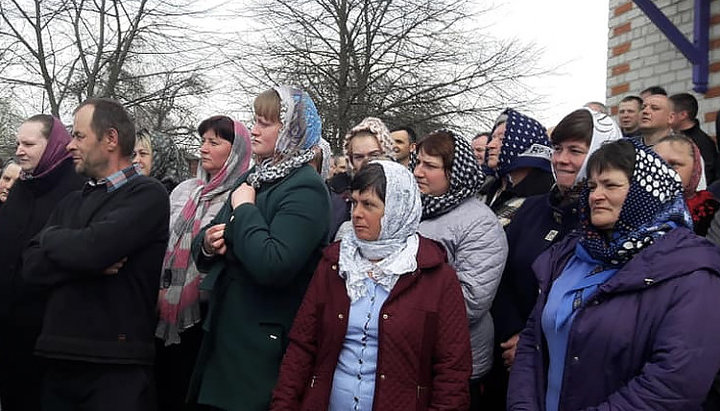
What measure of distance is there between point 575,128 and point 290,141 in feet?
4.46

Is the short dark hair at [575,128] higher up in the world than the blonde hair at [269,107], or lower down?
lower down

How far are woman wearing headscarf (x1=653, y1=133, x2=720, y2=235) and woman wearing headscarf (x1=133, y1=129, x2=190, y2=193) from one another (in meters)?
3.51

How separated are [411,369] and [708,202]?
1.89m

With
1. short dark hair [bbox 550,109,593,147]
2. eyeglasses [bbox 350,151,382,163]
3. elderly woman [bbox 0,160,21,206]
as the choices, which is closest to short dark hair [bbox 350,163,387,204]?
short dark hair [bbox 550,109,593,147]

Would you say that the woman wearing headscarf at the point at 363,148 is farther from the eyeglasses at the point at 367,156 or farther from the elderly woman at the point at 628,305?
the elderly woman at the point at 628,305

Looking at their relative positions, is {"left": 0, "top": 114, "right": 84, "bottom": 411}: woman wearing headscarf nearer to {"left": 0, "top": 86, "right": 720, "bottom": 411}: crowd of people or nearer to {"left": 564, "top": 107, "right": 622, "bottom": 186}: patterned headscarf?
{"left": 0, "top": 86, "right": 720, "bottom": 411}: crowd of people

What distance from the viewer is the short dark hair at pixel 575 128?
323 cm

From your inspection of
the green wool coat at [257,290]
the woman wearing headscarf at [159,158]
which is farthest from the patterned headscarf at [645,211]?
the woman wearing headscarf at [159,158]

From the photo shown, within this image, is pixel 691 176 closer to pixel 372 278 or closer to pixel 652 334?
pixel 652 334

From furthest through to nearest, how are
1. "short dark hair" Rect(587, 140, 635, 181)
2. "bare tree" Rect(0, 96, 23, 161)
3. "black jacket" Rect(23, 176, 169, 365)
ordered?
1. "bare tree" Rect(0, 96, 23, 161)
2. "black jacket" Rect(23, 176, 169, 365)
3. "short dark hair" Rect(587, 140, 635, 181)

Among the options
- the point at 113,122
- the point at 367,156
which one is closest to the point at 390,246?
the point at 113,122

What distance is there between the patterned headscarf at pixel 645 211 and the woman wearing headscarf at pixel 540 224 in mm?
684

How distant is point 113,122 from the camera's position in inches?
135

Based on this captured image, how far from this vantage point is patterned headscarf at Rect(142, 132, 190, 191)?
5477 millimetres
